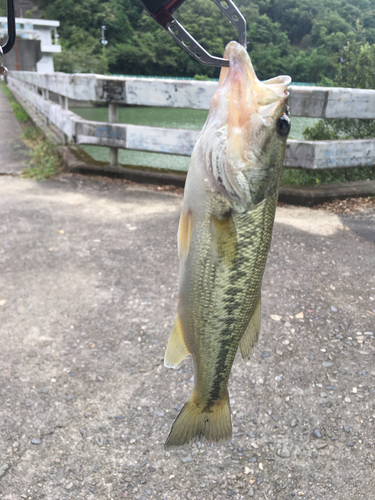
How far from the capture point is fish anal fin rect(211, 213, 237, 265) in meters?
1.35

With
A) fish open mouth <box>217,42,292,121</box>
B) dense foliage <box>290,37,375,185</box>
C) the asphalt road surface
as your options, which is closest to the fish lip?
fish open mouth <box>217,42,292,121</box>

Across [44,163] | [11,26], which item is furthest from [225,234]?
[44,163]

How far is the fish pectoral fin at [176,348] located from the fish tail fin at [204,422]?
18 centimetres

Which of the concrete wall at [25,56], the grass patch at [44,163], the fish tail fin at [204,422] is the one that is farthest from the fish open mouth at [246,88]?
the concrete wall at [25,56]

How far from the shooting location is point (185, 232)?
56.1 inches

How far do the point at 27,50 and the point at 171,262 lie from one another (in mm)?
27668

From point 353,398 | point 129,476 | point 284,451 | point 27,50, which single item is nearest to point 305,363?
point 353,398

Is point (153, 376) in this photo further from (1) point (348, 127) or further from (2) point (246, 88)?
(1) point (348, 127)

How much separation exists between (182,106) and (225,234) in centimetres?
487

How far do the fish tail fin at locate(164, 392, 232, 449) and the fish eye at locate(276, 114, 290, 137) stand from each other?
107 cm

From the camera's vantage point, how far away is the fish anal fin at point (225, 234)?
135 centimetres

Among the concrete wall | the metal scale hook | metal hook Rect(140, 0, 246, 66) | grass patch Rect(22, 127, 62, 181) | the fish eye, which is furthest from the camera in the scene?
the concrete wall

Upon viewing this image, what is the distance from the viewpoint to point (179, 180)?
6270 millimetres

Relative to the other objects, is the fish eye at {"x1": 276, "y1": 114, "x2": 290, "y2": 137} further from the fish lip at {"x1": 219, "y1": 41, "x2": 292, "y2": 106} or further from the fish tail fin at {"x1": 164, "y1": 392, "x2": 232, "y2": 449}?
the fish tail fin at {"x1": 164, "y1": 392, "x2": 232, "y2": 449}
